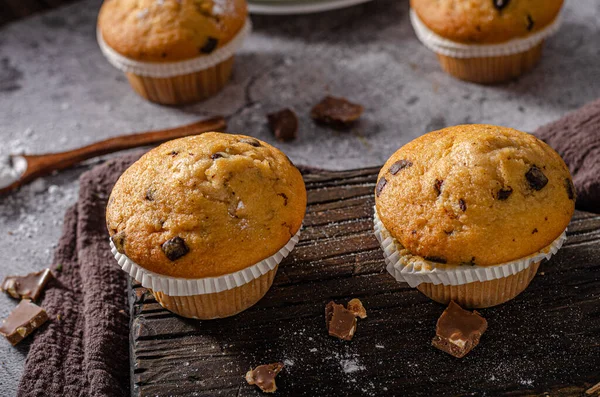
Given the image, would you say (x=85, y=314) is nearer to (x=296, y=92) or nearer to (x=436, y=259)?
(x=436, y=259)

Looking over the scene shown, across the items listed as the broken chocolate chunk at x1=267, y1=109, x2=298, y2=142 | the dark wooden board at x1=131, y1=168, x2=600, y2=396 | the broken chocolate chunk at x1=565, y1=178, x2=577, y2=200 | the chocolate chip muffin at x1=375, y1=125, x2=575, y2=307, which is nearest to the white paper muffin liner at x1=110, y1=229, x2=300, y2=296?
the dark wooden board at x1=131, y1=168, x2=600, y2=396

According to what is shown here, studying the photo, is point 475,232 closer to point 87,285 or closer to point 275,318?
point 275,318

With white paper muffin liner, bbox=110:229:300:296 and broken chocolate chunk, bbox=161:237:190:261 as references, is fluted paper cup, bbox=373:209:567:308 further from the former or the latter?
broken chocolate chunk, bbox=161:237:190:261

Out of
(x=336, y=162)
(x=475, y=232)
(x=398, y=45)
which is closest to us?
(x=475, y=232)

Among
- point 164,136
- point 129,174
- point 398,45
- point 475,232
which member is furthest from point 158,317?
point 398,45

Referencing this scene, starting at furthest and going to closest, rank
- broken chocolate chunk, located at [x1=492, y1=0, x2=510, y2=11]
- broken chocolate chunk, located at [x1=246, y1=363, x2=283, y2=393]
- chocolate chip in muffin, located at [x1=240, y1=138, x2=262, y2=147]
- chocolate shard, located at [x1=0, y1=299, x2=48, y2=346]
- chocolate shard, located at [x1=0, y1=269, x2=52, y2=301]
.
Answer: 1. broken chocolate chunk, located at [x1=492, y1=0, x2=510, y2=11]
2. chocolate shard, located at [x1=0, y1=269, x2=52, y2=301]
3. chocolate shard, located at [x1=0, y1=299, x2=48, y2=346]
4. chocolate chip in muffin, located at [x1=240, y1=138, x2=262, y2=147]
5. broken chocolate chunk, located at [x1=246, y1=363, x2=283, y2=393]

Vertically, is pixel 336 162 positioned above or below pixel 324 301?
below

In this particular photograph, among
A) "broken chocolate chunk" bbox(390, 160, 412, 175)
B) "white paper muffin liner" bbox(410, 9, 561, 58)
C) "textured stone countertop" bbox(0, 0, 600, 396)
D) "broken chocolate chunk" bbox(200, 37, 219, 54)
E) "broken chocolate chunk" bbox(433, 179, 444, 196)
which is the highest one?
"broken chocolate chunk" bbox(433, 179, 444, 196)
